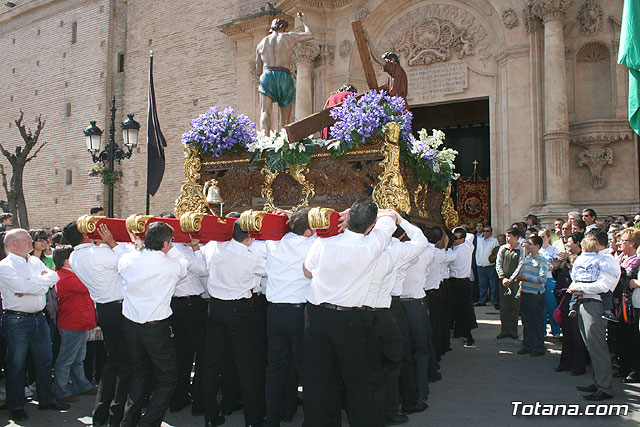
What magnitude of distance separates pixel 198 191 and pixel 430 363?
12.3ft

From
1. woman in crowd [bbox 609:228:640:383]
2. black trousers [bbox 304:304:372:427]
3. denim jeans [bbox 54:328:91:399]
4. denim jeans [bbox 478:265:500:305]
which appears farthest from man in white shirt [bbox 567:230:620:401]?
denim jeans [bbox 478:265:500:305]

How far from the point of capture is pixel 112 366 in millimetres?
5699

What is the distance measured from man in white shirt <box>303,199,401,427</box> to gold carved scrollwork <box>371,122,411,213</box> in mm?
1908

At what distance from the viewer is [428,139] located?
8023 millimetres

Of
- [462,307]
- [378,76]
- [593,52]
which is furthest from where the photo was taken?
[378,76]

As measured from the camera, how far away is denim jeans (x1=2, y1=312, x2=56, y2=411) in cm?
598

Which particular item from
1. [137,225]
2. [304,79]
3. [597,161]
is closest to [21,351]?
[137,225]

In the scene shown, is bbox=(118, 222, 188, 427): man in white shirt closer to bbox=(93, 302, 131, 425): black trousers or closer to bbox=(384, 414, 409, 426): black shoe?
bbox=(93, 302, 131, 425): black trousers

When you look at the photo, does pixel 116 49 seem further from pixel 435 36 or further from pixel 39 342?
pixel 39 342

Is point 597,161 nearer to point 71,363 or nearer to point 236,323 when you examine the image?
point 236,323

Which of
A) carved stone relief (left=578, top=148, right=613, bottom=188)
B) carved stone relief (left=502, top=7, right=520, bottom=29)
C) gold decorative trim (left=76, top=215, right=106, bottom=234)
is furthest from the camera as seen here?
carved stone relief (left=502, top=7, right=520, bottom=29)

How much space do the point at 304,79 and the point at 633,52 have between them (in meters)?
11.4

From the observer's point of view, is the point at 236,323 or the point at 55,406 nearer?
the point at 236,323

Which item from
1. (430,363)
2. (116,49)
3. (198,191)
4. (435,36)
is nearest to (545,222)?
(435,36)
